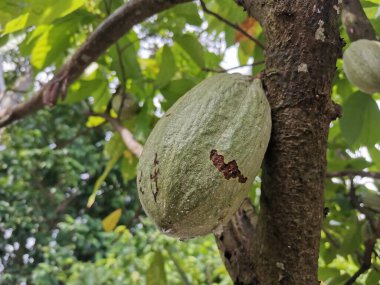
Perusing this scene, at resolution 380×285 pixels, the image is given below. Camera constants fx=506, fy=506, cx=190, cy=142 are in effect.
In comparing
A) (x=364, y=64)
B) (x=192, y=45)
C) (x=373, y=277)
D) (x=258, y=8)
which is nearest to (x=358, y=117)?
(x=364, y=64)

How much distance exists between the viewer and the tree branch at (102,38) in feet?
4.04

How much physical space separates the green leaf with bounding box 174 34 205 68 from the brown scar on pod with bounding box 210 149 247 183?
100 cm

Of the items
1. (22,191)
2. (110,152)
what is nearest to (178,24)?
(110,152)

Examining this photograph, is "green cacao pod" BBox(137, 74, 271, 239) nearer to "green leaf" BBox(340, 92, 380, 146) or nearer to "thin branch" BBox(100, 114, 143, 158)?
"thin branch" BBox(100, 114, 143, 158)

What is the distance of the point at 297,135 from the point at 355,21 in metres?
0.53

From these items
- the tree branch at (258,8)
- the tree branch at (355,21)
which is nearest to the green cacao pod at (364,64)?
the tree branch at (355,21)

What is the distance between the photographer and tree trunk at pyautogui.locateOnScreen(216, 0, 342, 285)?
70 cm

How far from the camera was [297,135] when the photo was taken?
696 mm

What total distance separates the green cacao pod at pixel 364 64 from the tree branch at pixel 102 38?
404mm

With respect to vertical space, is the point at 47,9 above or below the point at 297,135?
above

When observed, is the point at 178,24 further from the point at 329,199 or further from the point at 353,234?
the point at 353,234

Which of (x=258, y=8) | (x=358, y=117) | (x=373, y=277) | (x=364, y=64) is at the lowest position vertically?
(x=373, y=277)

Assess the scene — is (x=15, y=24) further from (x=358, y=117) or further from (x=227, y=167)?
(x=358, y=117)

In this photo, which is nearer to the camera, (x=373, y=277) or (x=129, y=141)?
(x=373, y=277)
